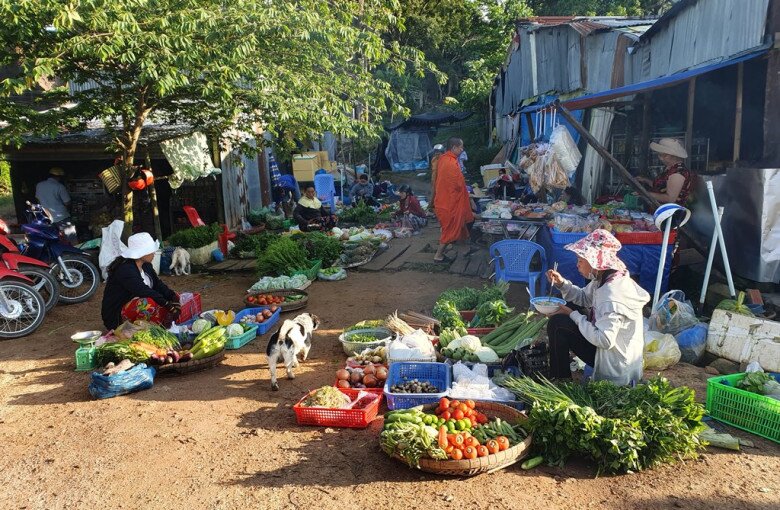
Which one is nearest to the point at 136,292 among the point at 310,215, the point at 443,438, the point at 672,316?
the point at 443,438

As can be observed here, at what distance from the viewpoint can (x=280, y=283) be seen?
8.46 meters

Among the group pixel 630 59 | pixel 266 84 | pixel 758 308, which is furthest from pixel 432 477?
pixel 630 59

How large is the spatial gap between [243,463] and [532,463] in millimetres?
2007

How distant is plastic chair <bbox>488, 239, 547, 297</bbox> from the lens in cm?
704

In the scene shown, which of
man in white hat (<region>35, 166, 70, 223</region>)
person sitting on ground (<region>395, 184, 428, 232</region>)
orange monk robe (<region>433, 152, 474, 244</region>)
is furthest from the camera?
person sitting on ground (<region>395, 184, 428, 232</region>)

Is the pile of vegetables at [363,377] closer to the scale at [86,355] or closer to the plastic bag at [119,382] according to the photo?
the plastic bag at [119,382]

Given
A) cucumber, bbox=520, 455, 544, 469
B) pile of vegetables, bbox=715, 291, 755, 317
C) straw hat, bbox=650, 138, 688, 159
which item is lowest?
cucumber, bbox=520, 455, 544, 469

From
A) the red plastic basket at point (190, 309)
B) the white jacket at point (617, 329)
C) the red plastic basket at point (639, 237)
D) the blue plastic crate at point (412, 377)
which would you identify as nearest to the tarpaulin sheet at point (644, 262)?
the red plastic basket at point (639, 237)

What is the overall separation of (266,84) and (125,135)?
10.4 ft

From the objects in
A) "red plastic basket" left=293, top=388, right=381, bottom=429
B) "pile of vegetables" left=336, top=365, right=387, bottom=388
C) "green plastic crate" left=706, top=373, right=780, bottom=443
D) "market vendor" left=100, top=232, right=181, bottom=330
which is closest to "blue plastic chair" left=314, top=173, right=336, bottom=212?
"market vendor" left=100, top=232, right=181, bottom=330

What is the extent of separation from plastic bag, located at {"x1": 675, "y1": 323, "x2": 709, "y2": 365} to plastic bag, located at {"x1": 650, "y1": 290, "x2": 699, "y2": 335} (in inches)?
5.4

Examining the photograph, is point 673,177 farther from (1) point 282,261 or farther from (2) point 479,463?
(1) point 282,261

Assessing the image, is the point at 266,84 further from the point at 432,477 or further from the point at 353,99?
the point at 432,477

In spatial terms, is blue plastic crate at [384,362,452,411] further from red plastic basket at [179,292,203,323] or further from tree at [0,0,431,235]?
tree at [0,0,431,235]
